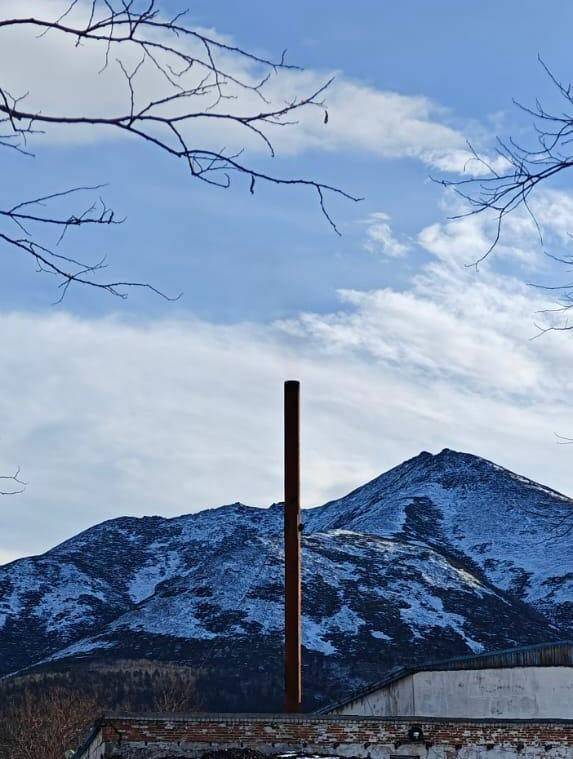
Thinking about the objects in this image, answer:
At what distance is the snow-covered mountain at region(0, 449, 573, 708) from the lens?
11600 cm

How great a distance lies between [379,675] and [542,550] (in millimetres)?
69809

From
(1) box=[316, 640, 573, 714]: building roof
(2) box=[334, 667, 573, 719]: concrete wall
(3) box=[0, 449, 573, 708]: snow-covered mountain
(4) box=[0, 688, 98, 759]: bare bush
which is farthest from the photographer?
(3) box=[0, 449, 573, 708]: snow-covered mountain

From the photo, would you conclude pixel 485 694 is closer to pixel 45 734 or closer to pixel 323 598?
pixel 45 734

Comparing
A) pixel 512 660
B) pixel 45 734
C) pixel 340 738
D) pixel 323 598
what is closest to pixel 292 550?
pixel 340 738

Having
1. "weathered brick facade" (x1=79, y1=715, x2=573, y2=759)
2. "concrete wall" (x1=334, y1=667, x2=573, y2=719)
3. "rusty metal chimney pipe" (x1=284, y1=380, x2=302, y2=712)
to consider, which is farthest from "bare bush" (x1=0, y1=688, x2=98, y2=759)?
"weathered brick facade" (x1=79, y1=715, x2=573, y2=759)

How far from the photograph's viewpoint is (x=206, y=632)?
12431 centimetres

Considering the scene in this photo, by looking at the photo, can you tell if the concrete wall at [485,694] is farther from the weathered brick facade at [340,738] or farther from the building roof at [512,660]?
the weathered brick facade at [340,738]

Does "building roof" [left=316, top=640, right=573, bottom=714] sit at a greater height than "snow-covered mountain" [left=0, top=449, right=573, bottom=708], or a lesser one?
lesser

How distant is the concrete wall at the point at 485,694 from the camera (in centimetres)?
2564

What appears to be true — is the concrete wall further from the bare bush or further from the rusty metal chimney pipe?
the bare bush

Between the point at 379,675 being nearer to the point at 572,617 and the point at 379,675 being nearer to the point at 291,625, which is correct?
the point at 572,617

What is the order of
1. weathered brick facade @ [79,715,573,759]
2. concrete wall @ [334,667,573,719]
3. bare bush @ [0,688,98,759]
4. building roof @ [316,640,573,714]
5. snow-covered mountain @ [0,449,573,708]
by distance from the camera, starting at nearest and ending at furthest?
1. weathered brick facade @ [79,715,573,759]
2. concrete wall @ [334,667,573,719]
3. building roof @ [316,640,573,714]
4. bare bush @ [0,688,98,759]
5. snow-covered mountain @ [0,449,573,708]

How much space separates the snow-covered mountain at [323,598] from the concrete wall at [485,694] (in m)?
→ 70.7

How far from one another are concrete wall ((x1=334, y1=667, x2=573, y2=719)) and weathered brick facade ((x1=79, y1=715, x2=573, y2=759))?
6.29 metres
